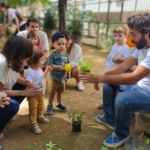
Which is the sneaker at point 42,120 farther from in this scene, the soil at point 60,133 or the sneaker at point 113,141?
the sneaker at point 113,141

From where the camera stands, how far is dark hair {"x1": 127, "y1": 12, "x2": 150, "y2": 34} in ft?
8.38

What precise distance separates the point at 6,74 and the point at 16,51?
28cm

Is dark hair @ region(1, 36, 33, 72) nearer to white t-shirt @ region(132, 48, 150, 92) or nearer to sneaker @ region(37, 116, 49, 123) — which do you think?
sneaker @ region(37, 116, 49, 123)

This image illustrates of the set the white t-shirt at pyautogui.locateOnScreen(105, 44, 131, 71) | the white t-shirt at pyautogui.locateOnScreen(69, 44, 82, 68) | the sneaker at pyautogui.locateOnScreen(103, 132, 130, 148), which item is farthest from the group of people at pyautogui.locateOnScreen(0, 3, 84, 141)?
the sneaker at pyautogui.locateOnScreen(103, 132, 130, 148)

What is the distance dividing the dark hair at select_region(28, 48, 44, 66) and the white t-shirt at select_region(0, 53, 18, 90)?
0.26 meters

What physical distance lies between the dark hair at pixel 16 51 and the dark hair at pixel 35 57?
360mm

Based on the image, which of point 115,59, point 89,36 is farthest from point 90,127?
point 89,36

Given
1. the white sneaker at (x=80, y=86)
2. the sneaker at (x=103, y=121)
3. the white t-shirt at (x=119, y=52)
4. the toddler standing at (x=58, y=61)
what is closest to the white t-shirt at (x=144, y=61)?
the white t-shirt at (x=119, y=52)

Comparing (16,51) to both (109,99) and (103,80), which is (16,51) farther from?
(109,99)

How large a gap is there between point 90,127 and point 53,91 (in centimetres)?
76

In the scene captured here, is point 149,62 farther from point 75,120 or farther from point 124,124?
point 75,120

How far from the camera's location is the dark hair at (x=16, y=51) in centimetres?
262

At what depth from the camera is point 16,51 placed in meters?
2.61

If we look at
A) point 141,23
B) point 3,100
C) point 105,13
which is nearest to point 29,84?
point 3,100
